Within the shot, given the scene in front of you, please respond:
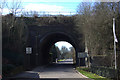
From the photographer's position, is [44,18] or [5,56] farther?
[44,18]

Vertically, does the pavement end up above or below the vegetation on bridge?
below

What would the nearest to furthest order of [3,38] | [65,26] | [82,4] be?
[3,38], [82,4], [65,26]

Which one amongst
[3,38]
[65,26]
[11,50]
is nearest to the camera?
[3,38]

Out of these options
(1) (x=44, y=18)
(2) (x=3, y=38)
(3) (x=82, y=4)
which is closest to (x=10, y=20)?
(2) (x=3, y=38)

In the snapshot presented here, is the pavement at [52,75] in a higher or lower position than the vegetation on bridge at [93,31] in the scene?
lower

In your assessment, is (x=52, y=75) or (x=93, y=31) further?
(x=93, y=31)

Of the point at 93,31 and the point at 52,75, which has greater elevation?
the point at 93,31

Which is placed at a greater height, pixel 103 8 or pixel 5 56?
pixel 103 8

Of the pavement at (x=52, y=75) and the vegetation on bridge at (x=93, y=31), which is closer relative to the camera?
the pavement at (x=52, y=75)

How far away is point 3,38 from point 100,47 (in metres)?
12.1

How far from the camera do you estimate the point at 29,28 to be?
37500mm

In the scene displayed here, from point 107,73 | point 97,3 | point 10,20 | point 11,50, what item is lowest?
point 107,73

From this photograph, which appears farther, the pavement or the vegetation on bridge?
the vegetation on bridge

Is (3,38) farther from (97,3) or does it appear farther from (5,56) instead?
(97,3)
